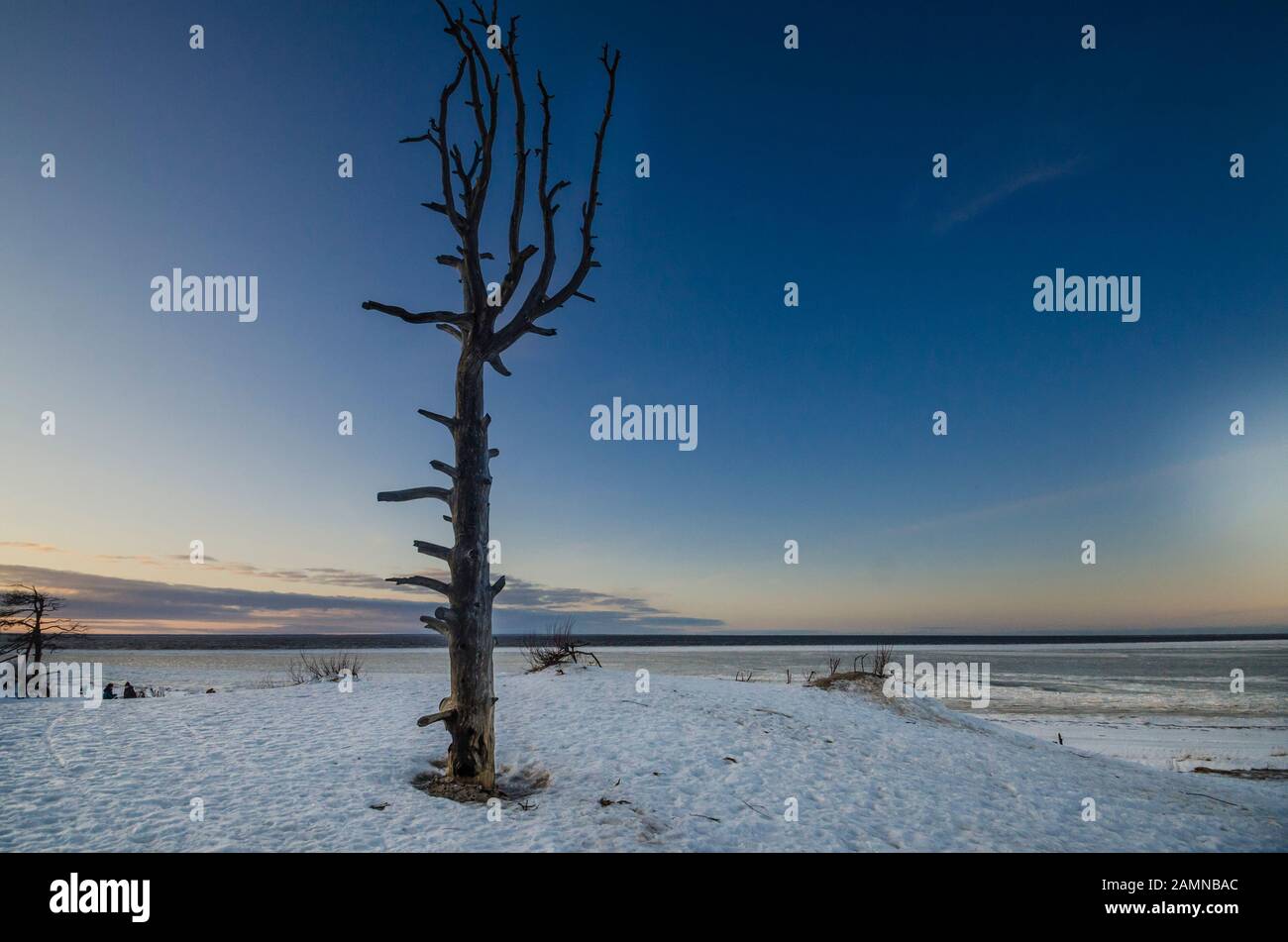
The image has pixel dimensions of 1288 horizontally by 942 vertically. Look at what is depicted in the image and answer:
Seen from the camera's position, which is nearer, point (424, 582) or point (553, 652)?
point (424, 582)

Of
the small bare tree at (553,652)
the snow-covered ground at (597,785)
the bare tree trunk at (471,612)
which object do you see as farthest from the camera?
the small bare tree at (553,652)

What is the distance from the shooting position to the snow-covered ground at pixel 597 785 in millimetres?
6512

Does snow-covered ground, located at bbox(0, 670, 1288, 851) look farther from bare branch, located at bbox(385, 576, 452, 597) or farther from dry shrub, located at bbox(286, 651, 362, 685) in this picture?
dry shrub, located at bbox(286, 651, 362, 685)

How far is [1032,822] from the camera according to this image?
8.04m

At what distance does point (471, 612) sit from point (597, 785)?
2.83 metres

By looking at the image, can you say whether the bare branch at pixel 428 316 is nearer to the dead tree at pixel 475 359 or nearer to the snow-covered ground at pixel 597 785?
the dead tree at pixel 475 359

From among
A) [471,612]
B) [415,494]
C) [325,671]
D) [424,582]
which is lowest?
[325,671]

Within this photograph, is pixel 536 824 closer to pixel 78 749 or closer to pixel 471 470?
pixel 471 470

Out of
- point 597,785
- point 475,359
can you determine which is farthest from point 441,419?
point 597,785

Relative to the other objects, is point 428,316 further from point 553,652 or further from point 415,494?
point 553,652

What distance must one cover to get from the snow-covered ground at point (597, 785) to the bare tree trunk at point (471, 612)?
0.73m

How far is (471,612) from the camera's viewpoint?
26.7 ft

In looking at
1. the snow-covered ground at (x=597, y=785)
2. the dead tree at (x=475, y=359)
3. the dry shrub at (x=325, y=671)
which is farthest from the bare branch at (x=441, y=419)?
the dry shrub at (x=325, y=671)
